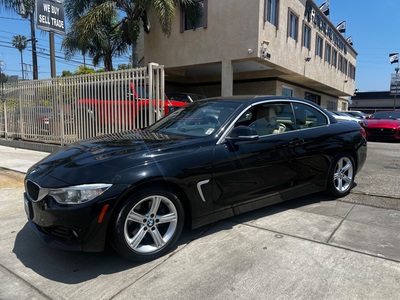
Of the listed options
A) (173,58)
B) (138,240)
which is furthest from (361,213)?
(173,58)

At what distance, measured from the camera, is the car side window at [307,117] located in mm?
4387

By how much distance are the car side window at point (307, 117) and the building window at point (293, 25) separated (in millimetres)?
13837

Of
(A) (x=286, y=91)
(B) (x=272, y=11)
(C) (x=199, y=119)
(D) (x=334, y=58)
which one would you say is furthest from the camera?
(D) (x=334, y=58)

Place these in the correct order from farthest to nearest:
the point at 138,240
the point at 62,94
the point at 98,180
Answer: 1. the point at 62,94
2. the point at 138,240
3. the point at 98,180

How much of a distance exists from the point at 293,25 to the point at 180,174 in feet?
56.1

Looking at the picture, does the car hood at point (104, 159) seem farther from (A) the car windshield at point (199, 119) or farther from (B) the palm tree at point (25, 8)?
(B) the palm tree at point (25, 8)

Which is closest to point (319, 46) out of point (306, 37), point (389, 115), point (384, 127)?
point (306, 37)

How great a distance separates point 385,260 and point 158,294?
2.10m

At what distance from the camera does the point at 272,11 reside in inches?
595

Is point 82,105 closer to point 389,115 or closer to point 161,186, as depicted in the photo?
point 161,186

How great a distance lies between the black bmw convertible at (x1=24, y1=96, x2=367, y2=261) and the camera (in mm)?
2725

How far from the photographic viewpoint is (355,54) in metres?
36.1

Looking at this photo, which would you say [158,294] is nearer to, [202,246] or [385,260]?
[202,246]

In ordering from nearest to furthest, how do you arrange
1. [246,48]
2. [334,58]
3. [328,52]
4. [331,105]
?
[246,48]
[328,52]
[334,58]
[331,105]
